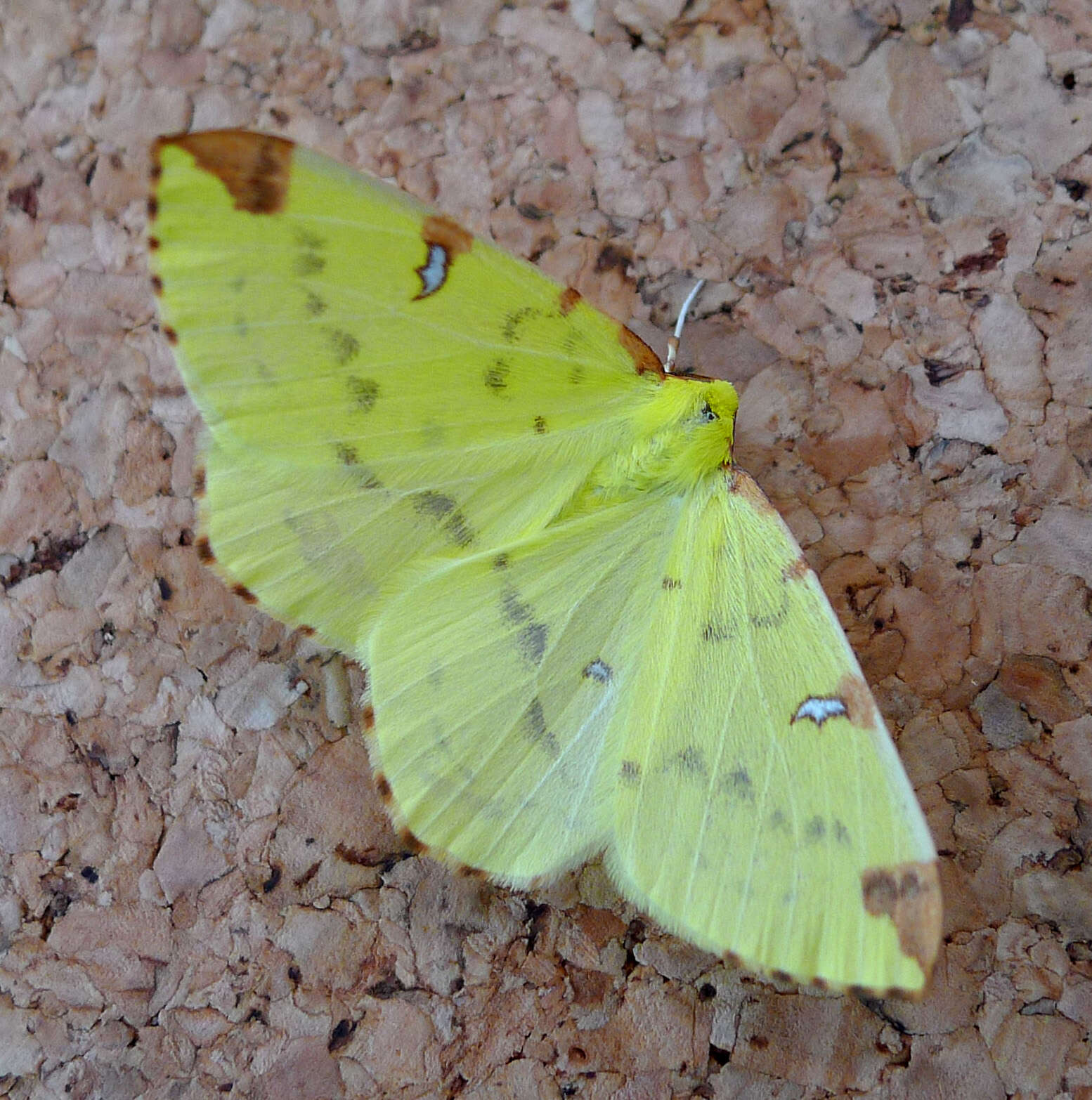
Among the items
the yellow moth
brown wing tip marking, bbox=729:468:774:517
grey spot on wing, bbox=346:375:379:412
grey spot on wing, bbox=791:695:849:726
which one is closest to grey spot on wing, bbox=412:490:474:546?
the yellow moth

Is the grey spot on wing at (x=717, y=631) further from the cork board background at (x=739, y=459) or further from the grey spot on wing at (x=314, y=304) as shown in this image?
the grey spot on wing at (x=314, y=304)

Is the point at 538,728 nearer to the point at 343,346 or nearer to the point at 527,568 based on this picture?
the point at 527,568

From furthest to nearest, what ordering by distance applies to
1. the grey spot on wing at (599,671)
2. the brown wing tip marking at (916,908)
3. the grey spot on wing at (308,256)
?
the grey spot on wing at (599,671) < the grey spot on wing at (308,256) < the brown wing tip marking at (916,908)

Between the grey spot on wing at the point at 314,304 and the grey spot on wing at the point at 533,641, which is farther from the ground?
the grey spot on wing at the point at 314,304

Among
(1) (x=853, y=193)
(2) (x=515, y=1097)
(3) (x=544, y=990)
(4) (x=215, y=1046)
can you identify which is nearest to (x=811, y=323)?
(1) (x=853, y=193)

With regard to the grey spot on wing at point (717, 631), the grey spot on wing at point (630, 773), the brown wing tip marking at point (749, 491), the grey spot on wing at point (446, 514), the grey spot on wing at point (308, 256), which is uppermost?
the grey spot on wing at point (308, 256)

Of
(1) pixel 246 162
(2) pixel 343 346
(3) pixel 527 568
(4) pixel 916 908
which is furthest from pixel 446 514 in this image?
(4) pixel 916 908

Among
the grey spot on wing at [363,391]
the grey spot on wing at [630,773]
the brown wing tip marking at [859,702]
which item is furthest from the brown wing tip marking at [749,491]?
the grey spot on wing at [363,391]
